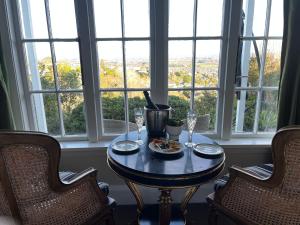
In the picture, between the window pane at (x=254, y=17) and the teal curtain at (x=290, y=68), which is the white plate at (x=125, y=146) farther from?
the window pane at (x=254, y=17)

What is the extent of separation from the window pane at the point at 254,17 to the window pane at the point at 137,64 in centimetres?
81

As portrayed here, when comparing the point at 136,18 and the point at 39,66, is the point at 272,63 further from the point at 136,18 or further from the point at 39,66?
the point at 39,66

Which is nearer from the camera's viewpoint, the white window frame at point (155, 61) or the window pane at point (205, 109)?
the white window frame at point (155, 61)

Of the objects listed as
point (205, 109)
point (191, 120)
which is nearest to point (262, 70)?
point (205, 109)

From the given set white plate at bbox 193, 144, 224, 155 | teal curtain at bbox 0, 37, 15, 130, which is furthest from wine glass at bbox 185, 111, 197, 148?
teal curtain at bbox 0, 37, 15, 130

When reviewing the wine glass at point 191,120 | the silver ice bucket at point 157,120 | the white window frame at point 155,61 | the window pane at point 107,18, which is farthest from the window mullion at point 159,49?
the wine glass at point 191,120

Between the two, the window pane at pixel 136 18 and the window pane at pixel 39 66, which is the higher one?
the window pane at pixel 136 18

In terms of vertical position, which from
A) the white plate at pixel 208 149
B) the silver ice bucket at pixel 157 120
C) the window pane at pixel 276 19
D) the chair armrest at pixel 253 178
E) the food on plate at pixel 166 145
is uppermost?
the window pane at pixel 276 19

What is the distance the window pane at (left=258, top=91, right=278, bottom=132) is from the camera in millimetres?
2080

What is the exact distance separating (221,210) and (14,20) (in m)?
2.01

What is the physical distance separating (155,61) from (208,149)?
0.86 meters

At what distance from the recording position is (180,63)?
202cm

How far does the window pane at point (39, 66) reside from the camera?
1955 millimetres

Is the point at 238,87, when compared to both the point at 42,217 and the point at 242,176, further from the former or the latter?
the point at 42,217
